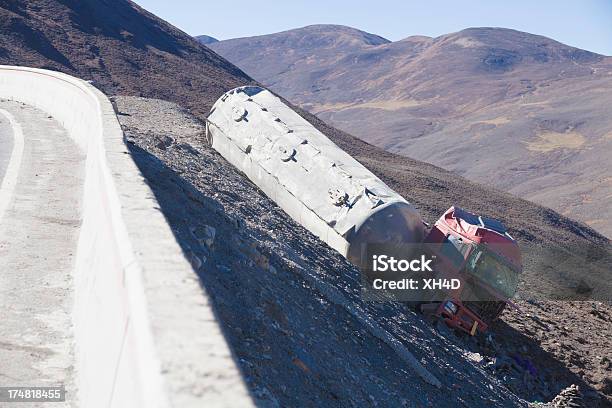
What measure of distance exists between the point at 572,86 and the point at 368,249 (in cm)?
9387

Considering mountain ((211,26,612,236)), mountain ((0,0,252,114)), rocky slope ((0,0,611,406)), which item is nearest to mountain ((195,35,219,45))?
mountain ((211,26,612,236))

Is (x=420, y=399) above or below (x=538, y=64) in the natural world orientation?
below

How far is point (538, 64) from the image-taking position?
12206cm

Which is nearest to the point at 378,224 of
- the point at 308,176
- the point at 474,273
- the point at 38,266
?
the point at 474,273

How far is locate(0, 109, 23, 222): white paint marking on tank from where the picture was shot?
27.0 ft

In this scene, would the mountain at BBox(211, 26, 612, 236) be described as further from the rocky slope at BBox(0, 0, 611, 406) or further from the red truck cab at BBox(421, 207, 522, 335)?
the red truck cab at BBox(421, 207, 522, 335)

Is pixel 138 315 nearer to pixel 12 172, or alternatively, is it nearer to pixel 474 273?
pixel 12 172

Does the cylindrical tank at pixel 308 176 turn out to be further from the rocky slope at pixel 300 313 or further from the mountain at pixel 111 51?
the mountain at pixel 111 51

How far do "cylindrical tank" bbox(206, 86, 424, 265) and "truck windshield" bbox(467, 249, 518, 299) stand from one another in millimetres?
1175

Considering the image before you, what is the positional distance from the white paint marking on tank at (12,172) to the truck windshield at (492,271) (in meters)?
8.33

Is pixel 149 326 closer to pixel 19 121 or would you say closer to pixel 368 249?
pixel 368 249

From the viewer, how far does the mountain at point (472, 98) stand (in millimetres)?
62031

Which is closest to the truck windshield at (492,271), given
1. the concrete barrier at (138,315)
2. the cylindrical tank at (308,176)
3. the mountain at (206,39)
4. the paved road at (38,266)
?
the cylindrical tank at (308,176)

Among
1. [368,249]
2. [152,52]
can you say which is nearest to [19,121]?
[368,249]
